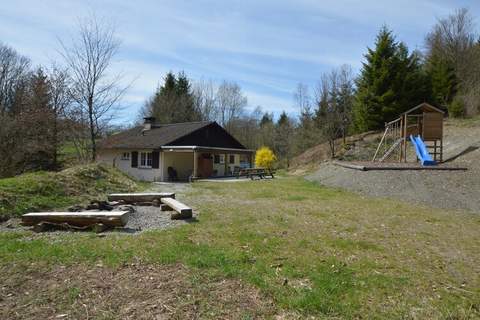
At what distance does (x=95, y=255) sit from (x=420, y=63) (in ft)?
115

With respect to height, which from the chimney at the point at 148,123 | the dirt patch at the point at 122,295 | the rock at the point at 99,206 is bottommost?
the dirt patch at the point at 122,295

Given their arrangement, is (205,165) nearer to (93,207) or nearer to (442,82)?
(93,207)

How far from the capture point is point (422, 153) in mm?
15961

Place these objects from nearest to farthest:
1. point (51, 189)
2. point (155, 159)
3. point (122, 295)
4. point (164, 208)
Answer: point (122, 295) → point (164, 208) → point (51, 189) → point (155, 159)

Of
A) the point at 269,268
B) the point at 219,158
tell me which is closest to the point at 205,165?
the point at 219,158

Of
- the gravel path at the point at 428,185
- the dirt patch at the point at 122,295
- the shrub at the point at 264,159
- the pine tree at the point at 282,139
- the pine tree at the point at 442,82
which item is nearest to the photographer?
the dirt patch at the point at 122,295

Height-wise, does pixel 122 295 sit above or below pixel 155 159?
below

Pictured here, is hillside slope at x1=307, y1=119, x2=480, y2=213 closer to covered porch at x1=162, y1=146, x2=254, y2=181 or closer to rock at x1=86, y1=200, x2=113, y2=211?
rock at x1=86, y1=200, x2=113, y2=211

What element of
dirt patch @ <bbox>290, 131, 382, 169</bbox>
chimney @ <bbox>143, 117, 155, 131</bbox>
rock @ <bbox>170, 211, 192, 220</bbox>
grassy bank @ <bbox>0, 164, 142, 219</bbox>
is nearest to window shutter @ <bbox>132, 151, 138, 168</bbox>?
chimney @ <bbox>143, 117, 155, 131</bbox>

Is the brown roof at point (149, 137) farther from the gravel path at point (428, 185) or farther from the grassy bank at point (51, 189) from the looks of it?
the gravel path at point (428, 185)

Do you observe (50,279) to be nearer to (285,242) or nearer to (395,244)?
(285,242)

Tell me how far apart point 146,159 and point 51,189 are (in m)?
16.2

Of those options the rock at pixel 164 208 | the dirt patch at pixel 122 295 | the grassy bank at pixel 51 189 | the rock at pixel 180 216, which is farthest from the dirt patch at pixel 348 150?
the dirt patch at pixel 122 295

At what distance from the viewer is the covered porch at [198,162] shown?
939 inches
